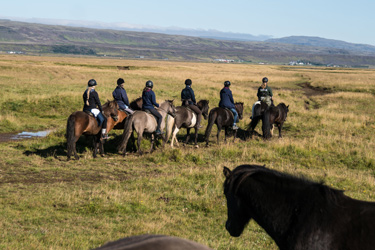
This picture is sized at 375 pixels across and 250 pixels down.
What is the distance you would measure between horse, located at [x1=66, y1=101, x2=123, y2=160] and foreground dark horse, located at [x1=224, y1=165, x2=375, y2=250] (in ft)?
35.4

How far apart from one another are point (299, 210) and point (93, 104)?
11.8 metres

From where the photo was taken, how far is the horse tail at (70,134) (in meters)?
14.2

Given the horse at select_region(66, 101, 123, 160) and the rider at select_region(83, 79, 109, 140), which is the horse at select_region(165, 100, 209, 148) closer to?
the horse at select_region(66, 101, 123, 160)

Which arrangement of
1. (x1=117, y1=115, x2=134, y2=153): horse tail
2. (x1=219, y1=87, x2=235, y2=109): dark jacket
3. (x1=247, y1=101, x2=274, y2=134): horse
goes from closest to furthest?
(x1=117, y1=115, x2=134, y2=153): horse tail < (x1=219, y1=87, x2=235, y2=109): dark jacket < (x1=247, y1=101, x2=274, y2=134): horse

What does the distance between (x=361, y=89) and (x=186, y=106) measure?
33.2 meters

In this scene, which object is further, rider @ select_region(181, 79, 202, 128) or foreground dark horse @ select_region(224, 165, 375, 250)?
rider @ select_region(181, 79, 202, 128)

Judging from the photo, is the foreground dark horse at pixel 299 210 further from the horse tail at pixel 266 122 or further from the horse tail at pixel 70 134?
the horse tail at pixel 266 122

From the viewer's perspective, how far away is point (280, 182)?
4180 mm

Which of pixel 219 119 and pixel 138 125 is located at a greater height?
pixel 219 119

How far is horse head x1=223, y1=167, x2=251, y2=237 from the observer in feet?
14.0

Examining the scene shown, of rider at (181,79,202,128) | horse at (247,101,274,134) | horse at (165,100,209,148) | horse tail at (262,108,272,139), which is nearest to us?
horse at (165,100,209,148)

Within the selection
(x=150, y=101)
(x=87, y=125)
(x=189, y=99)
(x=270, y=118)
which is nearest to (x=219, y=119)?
(x=189, y=99)

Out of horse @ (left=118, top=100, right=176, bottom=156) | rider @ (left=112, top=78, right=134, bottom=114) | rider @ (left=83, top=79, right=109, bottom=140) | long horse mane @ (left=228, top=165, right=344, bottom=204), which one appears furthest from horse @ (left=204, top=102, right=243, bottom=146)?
long horse mane @ (left=228, top=165, right=344, bottom=204)

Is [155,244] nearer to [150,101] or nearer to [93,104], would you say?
[93,104]
